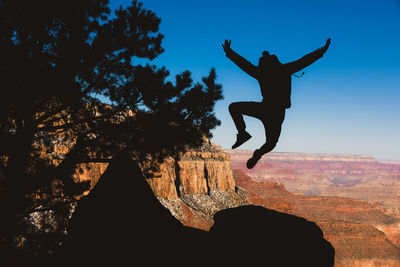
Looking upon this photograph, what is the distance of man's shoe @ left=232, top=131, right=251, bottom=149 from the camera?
388cm

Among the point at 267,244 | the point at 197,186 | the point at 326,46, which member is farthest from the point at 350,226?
the point at 326,46

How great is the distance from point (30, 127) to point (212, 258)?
253 inches

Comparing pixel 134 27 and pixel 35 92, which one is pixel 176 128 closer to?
pixel 134 27

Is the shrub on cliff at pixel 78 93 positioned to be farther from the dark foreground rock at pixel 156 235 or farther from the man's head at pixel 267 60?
the man's head at pixel 267 60

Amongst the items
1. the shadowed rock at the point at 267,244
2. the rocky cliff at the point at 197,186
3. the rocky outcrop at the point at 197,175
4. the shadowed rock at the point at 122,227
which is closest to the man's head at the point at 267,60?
the shadowed rock at the point at 267,244

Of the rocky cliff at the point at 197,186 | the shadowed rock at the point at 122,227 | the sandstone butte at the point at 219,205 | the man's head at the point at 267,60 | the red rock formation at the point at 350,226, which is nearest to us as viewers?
the man's head at the point at 267,60

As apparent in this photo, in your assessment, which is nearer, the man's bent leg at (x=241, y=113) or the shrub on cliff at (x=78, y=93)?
the man's bent leg at (x=241, y=113)

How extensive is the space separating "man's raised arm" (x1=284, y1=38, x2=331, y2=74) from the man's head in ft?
0.59

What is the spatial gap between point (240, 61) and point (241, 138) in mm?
1052

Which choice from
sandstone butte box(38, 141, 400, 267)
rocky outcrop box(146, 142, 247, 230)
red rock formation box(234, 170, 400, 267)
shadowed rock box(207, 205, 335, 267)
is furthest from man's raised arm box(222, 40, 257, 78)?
red rock formation box(234, 170, 400, 267)

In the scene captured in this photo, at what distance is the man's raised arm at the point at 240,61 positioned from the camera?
380 centimetres

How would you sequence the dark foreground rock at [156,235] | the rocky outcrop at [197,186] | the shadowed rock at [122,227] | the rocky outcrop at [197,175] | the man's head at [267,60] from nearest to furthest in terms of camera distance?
the man's head at [267,60] < the dark foreground rock at [156,235] < the shadowed rock at [122,227] < the rocky outcrop at [197,186] < the rocky outcrop at [197,175]

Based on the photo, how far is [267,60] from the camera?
3697 millimetres

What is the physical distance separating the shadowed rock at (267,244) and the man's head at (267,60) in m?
4.52
